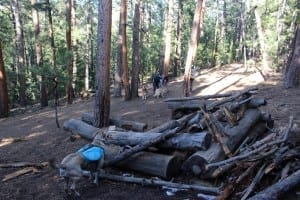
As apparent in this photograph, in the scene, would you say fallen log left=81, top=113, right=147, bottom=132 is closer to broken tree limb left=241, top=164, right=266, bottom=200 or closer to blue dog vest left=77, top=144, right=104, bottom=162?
blue dog vest left=77, top=144, right=104, bottom=162

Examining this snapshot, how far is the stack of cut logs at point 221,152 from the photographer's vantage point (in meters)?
6.98

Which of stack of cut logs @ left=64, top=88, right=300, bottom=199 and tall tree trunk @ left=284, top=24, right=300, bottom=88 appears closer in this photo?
stack of cut logs @ left=64, top=88, right=300, bottom=199

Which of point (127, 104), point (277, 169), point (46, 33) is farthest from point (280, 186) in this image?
point (46, 33)

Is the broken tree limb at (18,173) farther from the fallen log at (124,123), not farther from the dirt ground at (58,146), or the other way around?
the fallen log at (124,123)

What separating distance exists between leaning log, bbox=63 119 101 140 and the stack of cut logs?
193 cm

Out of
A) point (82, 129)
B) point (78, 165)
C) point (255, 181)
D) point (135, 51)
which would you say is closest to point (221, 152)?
point (255, 181)

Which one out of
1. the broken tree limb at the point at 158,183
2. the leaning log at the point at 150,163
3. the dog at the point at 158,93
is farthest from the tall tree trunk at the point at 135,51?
the broken tree limb at the point at 158,183

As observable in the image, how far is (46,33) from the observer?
25516mm

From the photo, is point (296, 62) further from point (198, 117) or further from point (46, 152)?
point (46, 152)

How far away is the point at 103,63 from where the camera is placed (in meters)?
12.6

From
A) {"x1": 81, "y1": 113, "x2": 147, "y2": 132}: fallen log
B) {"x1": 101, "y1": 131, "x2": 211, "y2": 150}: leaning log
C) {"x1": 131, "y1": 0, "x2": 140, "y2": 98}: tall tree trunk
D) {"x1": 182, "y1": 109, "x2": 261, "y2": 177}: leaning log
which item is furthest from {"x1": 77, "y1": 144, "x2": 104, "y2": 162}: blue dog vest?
{"x1": 131, "y1": 0, "x2": 140, "y2": 98}: tall tree trunk

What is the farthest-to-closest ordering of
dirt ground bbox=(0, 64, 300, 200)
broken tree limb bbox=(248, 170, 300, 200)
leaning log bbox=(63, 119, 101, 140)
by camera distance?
leaning log bbox=(63, 119, 101, 140) → dirt ground bbox=(0, 64, 300, 200) → broken tree limb bbox=(248, 170, 300, 200)

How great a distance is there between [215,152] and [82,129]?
6.01 meters

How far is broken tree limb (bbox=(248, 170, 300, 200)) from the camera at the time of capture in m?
5.62
